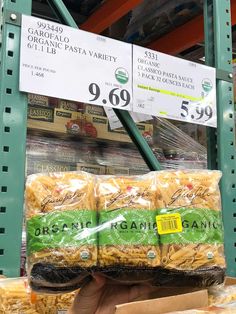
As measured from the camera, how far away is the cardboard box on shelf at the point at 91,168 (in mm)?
1651

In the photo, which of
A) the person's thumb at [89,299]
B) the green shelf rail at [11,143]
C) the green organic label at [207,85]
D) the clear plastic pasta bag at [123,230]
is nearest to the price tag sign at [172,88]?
the green organic label at [207,85]

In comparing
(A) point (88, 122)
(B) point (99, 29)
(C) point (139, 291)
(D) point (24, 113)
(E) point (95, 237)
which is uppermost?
(B) point (99, 29)

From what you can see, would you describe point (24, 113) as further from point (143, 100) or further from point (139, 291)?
point (139, 291)

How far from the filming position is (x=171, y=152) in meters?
1.81

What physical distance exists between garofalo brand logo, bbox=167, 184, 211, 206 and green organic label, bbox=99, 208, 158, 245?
6cm

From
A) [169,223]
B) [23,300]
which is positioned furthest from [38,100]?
[169,223]

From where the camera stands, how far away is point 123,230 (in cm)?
80

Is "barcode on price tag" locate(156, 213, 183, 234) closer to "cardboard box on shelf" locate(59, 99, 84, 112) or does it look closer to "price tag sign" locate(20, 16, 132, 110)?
"price tag sign" locate(20, 16, 132, 110)

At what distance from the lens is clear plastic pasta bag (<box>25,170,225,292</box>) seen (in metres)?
0.78

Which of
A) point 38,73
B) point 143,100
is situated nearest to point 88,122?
point 143,100

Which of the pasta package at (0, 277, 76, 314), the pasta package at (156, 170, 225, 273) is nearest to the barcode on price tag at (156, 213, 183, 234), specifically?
the pasta package at (156, 170, 225, 273)

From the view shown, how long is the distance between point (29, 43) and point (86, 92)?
19 cm

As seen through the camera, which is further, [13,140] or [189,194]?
[13,140]

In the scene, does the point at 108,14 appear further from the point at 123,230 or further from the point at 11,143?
the point at 123,230
